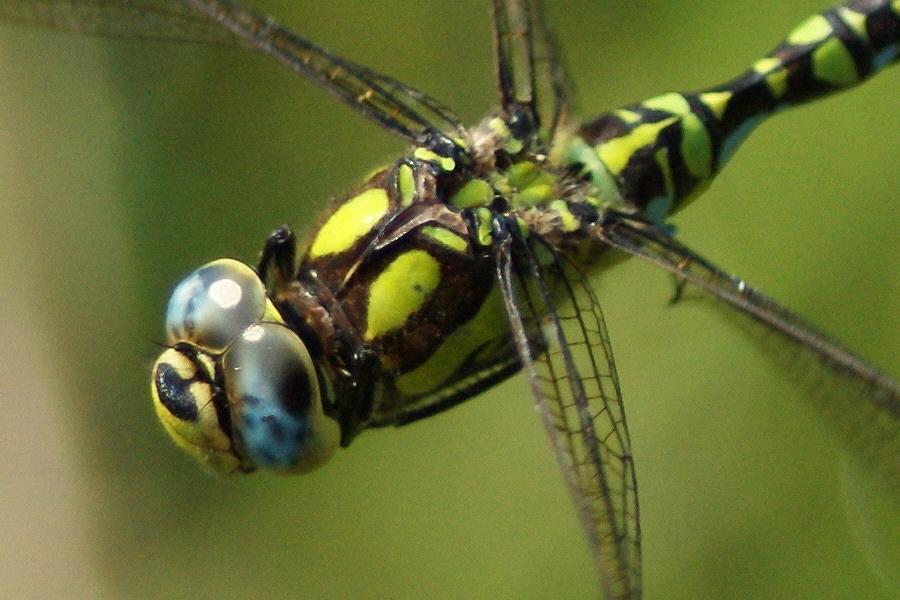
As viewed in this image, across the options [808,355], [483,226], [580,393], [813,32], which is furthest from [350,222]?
[813,32]

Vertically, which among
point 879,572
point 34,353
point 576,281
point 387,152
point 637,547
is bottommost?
point 879,572

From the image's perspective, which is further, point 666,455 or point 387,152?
point 387,152

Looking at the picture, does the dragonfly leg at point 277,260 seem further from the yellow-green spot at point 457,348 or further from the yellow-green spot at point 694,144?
the yellow-green spot at point 694,144

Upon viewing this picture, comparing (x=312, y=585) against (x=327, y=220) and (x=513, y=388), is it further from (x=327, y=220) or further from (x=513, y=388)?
(x=327, y=220)

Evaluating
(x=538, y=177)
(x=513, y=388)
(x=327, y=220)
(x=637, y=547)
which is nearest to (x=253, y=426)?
(x=327, y=220)

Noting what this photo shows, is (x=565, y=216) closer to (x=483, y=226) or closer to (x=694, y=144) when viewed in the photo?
(x=483, y=226)

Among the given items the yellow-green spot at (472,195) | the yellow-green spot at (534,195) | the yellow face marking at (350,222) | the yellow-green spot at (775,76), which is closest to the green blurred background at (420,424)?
the yellow-green spot at (775,76)
